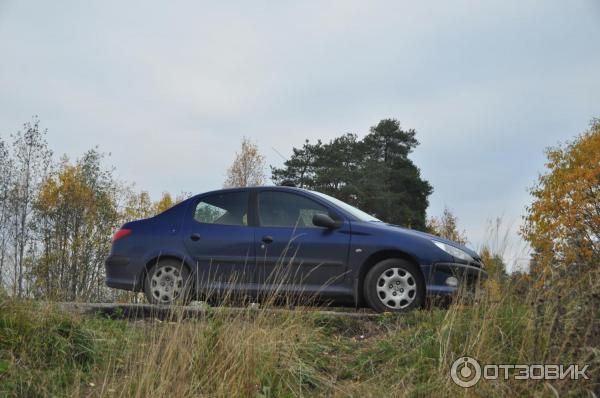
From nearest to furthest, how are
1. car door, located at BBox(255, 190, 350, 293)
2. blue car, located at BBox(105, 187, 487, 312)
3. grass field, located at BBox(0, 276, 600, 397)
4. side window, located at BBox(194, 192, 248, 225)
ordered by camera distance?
grass field, located at BBox(0, 276, 600, 397)
blue car, located at BBox(105, 187, 487, 312)
car door, located at BBox(255, 190, 350, 293)
side window, located at BBox(194, 192, 248, 225)

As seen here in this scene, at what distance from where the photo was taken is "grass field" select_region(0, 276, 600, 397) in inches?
191

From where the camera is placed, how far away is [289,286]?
297 inches

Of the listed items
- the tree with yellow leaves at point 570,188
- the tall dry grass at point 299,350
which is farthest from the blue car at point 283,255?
the tree with yellow leaves at point 570,188

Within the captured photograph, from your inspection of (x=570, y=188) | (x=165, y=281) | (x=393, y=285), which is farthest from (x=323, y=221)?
(x=570, y=188)

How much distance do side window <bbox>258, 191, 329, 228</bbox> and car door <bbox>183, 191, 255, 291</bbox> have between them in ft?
0.74

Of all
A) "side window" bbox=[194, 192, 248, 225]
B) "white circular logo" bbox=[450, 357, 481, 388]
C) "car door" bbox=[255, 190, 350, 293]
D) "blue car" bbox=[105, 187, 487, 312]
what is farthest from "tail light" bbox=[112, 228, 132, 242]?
"white circular logo" bbox=[450, 357, 481, 388]

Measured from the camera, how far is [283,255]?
25.3 ft

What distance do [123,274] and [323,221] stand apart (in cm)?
276

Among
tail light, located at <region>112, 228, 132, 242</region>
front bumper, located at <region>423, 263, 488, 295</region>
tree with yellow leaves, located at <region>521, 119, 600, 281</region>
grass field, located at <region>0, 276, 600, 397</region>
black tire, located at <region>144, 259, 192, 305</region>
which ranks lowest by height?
grass field, located at <region>0, 276, 600, 397</region>

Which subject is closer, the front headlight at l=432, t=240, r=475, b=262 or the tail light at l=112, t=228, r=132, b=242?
the front headlight at l=432, t=240, r=475, b=262

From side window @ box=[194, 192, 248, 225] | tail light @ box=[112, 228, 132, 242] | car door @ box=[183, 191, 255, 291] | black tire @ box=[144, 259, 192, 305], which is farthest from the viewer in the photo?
tail light @ box=[112, 228, 132, 242]

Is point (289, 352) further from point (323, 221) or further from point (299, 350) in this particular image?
point (323, 221)

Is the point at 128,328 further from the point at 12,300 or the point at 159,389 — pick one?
the point at 159,389
